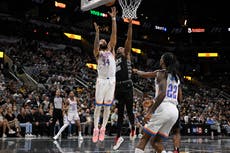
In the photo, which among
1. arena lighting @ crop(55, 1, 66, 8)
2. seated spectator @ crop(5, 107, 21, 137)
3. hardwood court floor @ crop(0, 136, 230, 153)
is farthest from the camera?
arena lighting @ crop(55, 1, 66, 8)

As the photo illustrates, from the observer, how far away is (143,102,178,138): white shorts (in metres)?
5.39

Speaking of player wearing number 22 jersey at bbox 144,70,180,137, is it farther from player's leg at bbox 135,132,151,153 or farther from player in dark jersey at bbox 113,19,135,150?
player in dark jersey at bbox 113,19,135,150

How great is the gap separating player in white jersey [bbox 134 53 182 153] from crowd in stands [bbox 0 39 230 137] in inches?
394

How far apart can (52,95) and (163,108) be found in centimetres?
1395

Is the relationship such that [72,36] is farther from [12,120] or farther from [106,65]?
[106,65]

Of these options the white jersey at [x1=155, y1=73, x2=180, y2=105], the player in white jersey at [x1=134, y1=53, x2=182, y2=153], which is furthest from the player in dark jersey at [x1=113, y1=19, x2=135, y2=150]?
the white jersey at [x1=155, y1=73, x2=180, y2=105]

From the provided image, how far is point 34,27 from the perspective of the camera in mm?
32406

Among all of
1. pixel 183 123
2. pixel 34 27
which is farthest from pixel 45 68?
pixel 183 123

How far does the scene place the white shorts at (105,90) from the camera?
7562mm

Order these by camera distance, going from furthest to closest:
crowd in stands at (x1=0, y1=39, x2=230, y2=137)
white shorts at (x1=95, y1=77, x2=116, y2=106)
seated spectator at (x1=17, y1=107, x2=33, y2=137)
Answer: crowd in stands at (x1=0, y1=39, x2=230, y2=137), seated spectator at (x1=17, y1=107, x2=33, y2=137), white shorts at (x1=95, y1=77, x2=116, y2=106)

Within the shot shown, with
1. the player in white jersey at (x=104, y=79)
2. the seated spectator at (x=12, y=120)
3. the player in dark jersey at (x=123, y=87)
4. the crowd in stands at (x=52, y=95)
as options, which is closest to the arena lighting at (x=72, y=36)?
the crowd in stands at (x=52, y=95)

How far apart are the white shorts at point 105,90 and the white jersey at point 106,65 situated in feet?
0.42

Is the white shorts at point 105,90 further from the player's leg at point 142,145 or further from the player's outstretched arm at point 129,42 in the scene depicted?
the player's leg at point 142,145

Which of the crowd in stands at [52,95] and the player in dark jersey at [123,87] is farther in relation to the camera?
the crowd in stands at [52,95]
